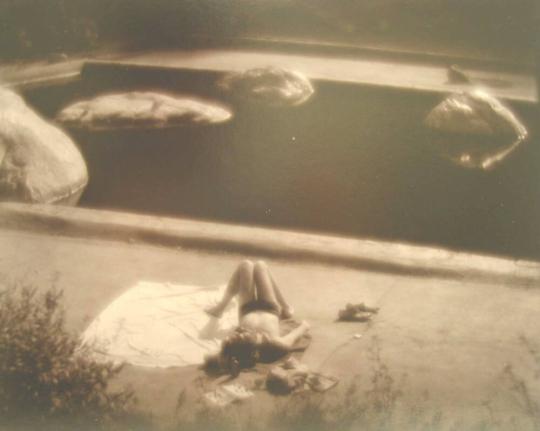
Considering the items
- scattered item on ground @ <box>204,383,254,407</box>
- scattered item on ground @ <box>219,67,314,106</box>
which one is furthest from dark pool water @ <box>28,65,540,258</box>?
scattered item on ground @ <box>204,383,254,407</box>

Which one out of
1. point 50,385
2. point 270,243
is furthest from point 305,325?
point 50,385

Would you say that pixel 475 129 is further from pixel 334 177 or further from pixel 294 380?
pixel 294 380

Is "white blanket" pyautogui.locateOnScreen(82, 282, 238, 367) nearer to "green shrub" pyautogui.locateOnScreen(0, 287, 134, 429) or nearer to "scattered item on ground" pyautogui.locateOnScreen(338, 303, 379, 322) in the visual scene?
"green shrub" pyautogui.locateOnScreen(0, 287, 134, 429)

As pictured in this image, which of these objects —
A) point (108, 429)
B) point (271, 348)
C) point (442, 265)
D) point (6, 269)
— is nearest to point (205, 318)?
point (271, 348)

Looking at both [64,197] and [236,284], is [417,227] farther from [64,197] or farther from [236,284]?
[64,197]

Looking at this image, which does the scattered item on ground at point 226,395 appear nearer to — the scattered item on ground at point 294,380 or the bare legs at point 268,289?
the scattered item on ground at point 294,380

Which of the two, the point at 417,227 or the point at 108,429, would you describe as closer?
the point at 108,429
